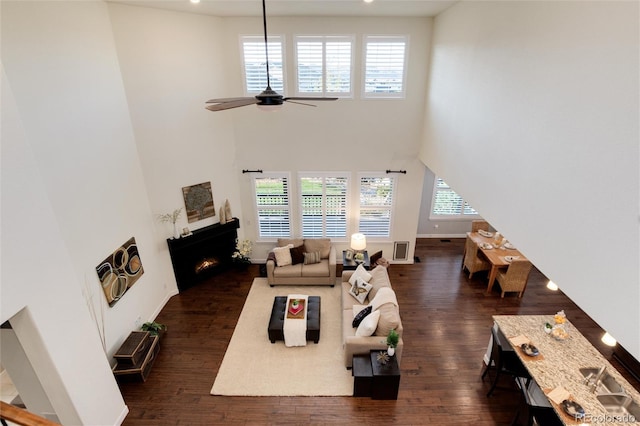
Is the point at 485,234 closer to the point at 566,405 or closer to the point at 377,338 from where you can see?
the point at 377,338

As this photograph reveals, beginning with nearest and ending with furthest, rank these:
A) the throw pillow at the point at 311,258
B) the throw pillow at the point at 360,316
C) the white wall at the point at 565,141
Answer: the white wall at the point at 565,141 → the throw pillow at the point at 360,316 → the throw pillow at the point at 311,258

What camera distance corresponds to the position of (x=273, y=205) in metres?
8.25

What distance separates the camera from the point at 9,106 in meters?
2.88

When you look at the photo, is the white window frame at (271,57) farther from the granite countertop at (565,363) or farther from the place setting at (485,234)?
the granite countertop at (565,363)

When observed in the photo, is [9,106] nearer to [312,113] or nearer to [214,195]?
[214,195]

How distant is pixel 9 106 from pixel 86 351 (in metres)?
2.86

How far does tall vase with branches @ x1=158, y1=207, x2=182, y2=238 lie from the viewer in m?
6.73

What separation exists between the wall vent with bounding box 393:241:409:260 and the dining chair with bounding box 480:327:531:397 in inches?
144

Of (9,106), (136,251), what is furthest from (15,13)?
(136,251)

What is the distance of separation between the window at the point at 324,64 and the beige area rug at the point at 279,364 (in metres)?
4.92

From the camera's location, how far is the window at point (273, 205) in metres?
8.04

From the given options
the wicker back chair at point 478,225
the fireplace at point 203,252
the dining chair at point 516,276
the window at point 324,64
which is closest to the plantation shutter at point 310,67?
the window at point 324,64

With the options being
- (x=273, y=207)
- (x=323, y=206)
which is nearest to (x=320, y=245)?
(x=323, y=206)

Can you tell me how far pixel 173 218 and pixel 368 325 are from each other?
15.2 ft
